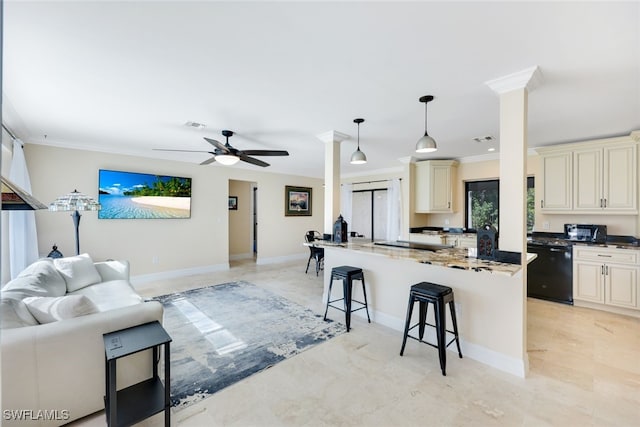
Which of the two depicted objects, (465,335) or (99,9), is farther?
(465,335)

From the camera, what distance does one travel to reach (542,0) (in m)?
1.65

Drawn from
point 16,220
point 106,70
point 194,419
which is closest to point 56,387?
point 194,419

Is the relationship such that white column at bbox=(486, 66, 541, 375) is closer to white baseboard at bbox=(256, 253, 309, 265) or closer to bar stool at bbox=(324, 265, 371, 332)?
bar stool at bbox=(324, 265, 371, 332)

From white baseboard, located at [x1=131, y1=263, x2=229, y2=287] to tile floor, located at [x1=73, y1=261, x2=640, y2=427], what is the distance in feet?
11.9

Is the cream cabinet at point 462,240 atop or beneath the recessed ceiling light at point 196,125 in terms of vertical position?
beneath

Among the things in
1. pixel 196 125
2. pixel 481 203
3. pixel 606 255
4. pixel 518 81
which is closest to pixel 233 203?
pixel 196 125

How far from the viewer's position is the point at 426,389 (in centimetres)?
225

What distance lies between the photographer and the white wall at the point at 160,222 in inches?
175

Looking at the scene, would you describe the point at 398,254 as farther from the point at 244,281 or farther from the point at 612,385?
the point at 244,281

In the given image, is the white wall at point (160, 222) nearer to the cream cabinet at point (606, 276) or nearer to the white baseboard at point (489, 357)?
the white baseboard at point (489, 357)

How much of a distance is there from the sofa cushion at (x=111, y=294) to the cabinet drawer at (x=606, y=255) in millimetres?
5453

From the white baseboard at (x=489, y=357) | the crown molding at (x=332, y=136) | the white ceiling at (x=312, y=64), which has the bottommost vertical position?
the white baseboard at (x=489, y=357)

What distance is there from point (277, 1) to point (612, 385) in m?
3.63

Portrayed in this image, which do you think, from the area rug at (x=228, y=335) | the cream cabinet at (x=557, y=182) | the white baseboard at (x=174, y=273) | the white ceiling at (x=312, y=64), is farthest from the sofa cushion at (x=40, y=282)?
the cream cabinet at (x=557, y=182)
